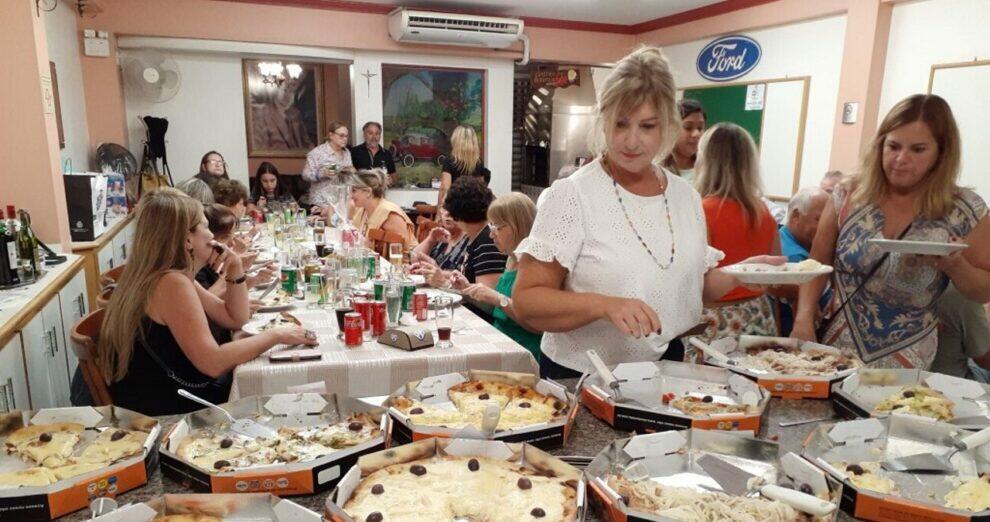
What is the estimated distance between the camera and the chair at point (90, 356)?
192cm

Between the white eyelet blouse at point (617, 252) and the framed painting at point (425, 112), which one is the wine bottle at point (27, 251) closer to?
the white eyelet blouse at point (617, 252)

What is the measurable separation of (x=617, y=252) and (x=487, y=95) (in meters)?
6.12

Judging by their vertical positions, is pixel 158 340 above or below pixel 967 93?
below

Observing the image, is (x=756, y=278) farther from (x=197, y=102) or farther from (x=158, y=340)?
(x=197, y=102)

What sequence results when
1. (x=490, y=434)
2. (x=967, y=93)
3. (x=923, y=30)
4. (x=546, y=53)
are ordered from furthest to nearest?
(x=546, y=53) → (x=923, y=30) → (x=967, y=93) → (x=490, y=434)

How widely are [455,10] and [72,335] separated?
5551 millimetres

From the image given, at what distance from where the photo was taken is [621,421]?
1.29 meters

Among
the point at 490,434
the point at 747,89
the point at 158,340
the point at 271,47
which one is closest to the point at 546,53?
the point at 747,89

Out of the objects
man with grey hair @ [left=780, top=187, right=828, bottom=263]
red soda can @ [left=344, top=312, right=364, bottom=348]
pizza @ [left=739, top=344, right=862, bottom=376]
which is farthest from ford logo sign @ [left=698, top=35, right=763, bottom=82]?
red soda can @ [left=344, top=312, right=364, bottom=348]

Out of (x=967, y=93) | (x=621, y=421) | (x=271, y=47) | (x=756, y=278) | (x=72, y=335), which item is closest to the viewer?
(x=621, y=421)

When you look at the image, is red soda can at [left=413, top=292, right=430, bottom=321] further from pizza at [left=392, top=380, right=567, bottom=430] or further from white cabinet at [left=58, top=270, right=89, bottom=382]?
white cabinet at [left=58, top=270, right=89, bottom=382]

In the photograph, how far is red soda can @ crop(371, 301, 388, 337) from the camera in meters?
2.18

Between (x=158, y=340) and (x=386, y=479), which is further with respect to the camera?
(x=158, y=340)

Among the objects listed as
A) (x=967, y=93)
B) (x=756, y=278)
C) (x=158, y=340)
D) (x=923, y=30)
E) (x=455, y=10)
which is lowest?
(x=158, y=340)
